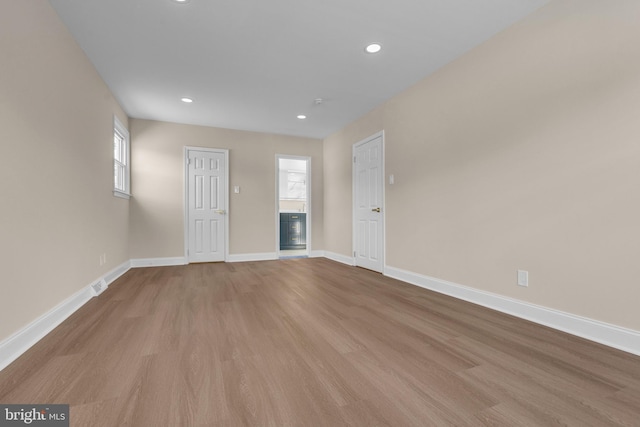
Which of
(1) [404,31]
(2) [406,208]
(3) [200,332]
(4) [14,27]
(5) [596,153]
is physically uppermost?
(1) [404,31]

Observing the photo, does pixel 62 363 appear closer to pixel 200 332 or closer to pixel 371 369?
pixel 200 332

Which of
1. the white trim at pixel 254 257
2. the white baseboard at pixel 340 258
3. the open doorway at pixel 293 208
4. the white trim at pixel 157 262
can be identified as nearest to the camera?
the white trim at pixel 157 262

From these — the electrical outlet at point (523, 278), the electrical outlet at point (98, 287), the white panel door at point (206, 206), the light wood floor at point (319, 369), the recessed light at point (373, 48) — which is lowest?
the light wood floor at point (319, 369)

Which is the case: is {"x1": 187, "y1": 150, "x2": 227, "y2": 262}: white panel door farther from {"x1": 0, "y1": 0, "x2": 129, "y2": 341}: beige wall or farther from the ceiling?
{"x1": 0, "y1": 0, "x2": 129, "y2": 341}: beige wall

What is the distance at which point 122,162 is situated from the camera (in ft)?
14.3

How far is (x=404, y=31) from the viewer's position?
8.21 feet

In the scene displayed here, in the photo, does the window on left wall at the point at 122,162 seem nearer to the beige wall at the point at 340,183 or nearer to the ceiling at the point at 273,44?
the ceiling at the point at 273,44

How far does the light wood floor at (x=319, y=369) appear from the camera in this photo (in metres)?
1.17

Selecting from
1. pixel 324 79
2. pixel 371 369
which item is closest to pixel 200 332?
pixel 371 369

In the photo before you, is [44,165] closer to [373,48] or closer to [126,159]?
[126,159]

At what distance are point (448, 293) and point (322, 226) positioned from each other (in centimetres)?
336

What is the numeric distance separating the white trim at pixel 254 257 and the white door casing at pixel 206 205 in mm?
166

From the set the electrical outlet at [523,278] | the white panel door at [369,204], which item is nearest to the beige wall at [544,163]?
the electrical outlet at [523,278]

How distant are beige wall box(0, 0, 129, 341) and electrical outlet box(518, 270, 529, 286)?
3.57 meters
